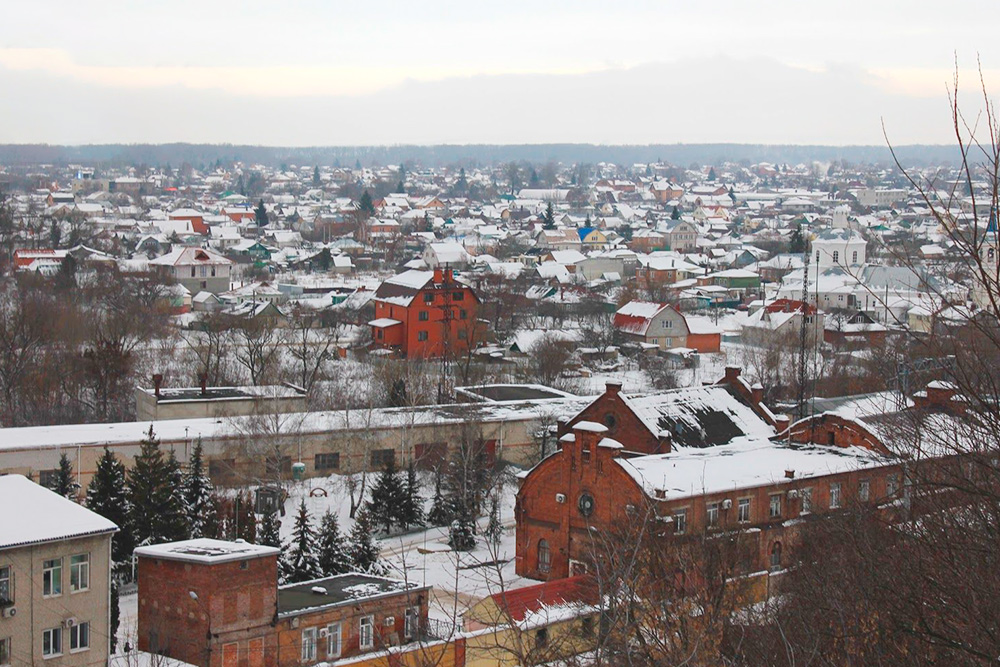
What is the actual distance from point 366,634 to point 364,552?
261 centimetres

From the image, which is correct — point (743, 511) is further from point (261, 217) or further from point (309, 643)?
point (261, 217)

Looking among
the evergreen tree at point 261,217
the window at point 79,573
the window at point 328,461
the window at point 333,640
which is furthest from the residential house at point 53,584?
the evergreen tree at point 261,217

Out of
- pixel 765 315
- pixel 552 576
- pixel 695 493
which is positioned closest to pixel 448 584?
pixel 552 576

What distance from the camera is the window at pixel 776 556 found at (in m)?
13.8

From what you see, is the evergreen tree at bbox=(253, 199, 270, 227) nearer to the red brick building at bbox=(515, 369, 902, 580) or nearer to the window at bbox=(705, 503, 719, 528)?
the red brick building at bbox=(515, 369, 902, 580)

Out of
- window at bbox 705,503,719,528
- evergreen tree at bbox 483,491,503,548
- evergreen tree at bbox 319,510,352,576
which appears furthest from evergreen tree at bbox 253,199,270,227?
window at bbox 705,503,719,528

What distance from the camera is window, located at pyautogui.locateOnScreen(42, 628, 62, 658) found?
418 inches

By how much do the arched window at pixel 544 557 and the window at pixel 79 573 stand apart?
508 centimetres

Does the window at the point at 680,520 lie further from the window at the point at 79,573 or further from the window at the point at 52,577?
the window at the point at 52,577

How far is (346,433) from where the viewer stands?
18.0 meters

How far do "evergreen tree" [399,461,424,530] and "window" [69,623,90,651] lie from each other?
5698 millimetres

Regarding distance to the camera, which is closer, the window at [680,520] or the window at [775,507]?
the window at [680,520]

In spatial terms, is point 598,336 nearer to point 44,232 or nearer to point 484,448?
point 484,448

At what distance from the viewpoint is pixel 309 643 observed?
11.0 m
